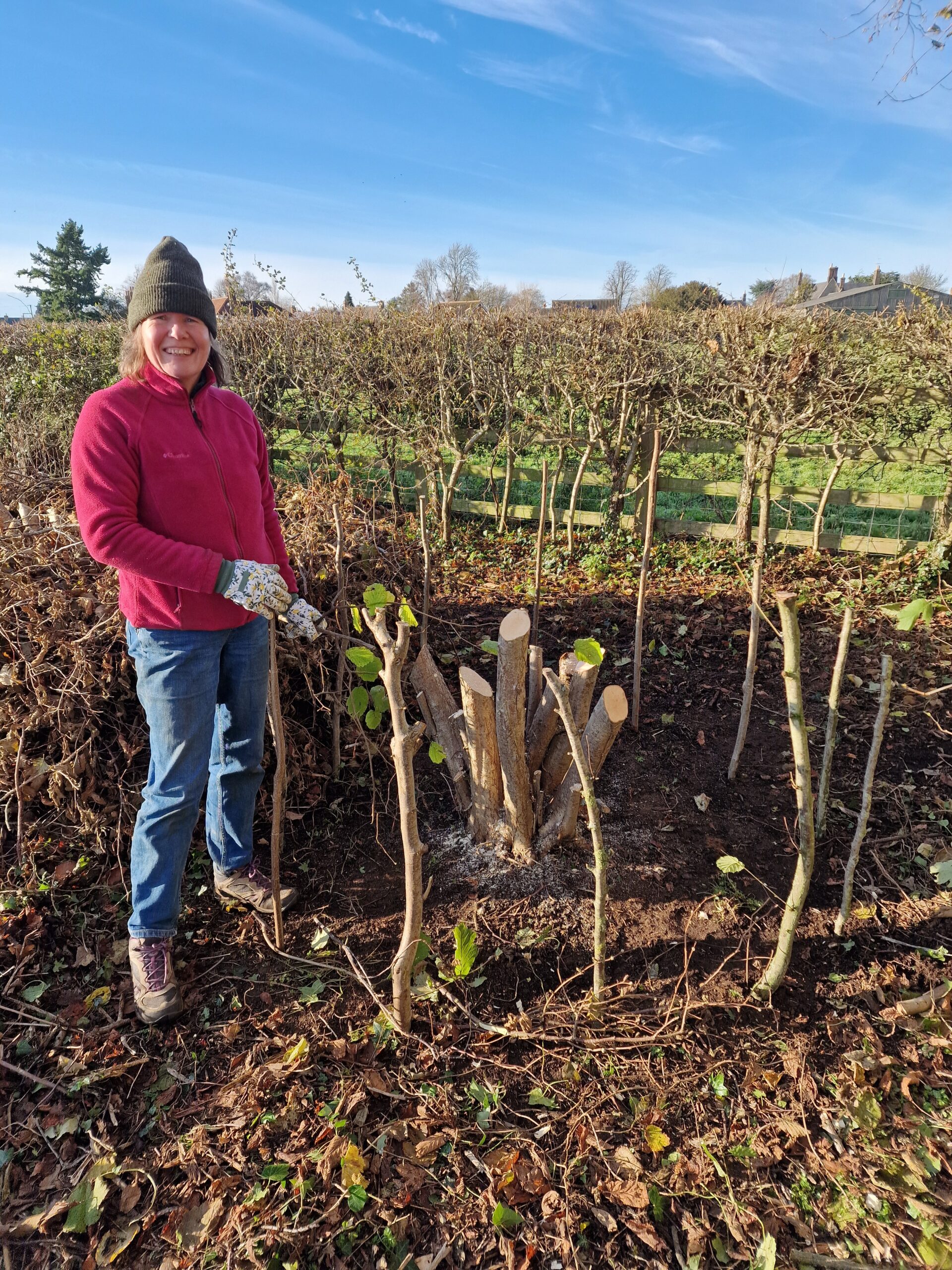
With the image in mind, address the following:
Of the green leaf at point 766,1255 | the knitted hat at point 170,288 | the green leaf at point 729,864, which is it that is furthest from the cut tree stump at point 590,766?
the knitted hat at point 170,288

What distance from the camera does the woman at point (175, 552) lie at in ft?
6.10

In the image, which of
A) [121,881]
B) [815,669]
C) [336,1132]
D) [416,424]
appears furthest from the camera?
[416,424]

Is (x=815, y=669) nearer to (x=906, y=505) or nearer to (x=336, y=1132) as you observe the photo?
(x=906, y=505)

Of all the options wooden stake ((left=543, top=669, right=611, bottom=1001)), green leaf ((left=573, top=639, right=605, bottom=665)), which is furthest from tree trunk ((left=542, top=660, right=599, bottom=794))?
wooden stake ((left=543, top=669, right=611, bottom=1001))

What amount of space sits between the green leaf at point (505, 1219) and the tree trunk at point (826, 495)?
543 centimetres

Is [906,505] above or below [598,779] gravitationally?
above

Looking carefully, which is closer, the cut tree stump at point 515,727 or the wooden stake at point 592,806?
the wooden stake at point 592,806

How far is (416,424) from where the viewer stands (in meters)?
7.27

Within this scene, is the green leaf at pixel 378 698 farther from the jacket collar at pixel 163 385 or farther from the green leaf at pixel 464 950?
the jacket collar at pixel 163 385

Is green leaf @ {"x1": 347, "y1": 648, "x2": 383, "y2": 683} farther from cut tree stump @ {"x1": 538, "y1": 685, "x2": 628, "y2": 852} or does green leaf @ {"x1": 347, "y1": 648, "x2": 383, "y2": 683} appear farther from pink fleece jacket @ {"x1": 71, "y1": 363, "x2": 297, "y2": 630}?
cut tree stump @ {"x1": 538, "y1": 685, "x2": 628, "y2": 852}

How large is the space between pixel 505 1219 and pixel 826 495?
568 cm

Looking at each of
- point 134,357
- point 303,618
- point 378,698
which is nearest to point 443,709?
point 378,698

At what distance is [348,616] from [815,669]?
9.20 ft

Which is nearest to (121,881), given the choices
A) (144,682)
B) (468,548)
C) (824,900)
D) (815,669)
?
(144,682)
